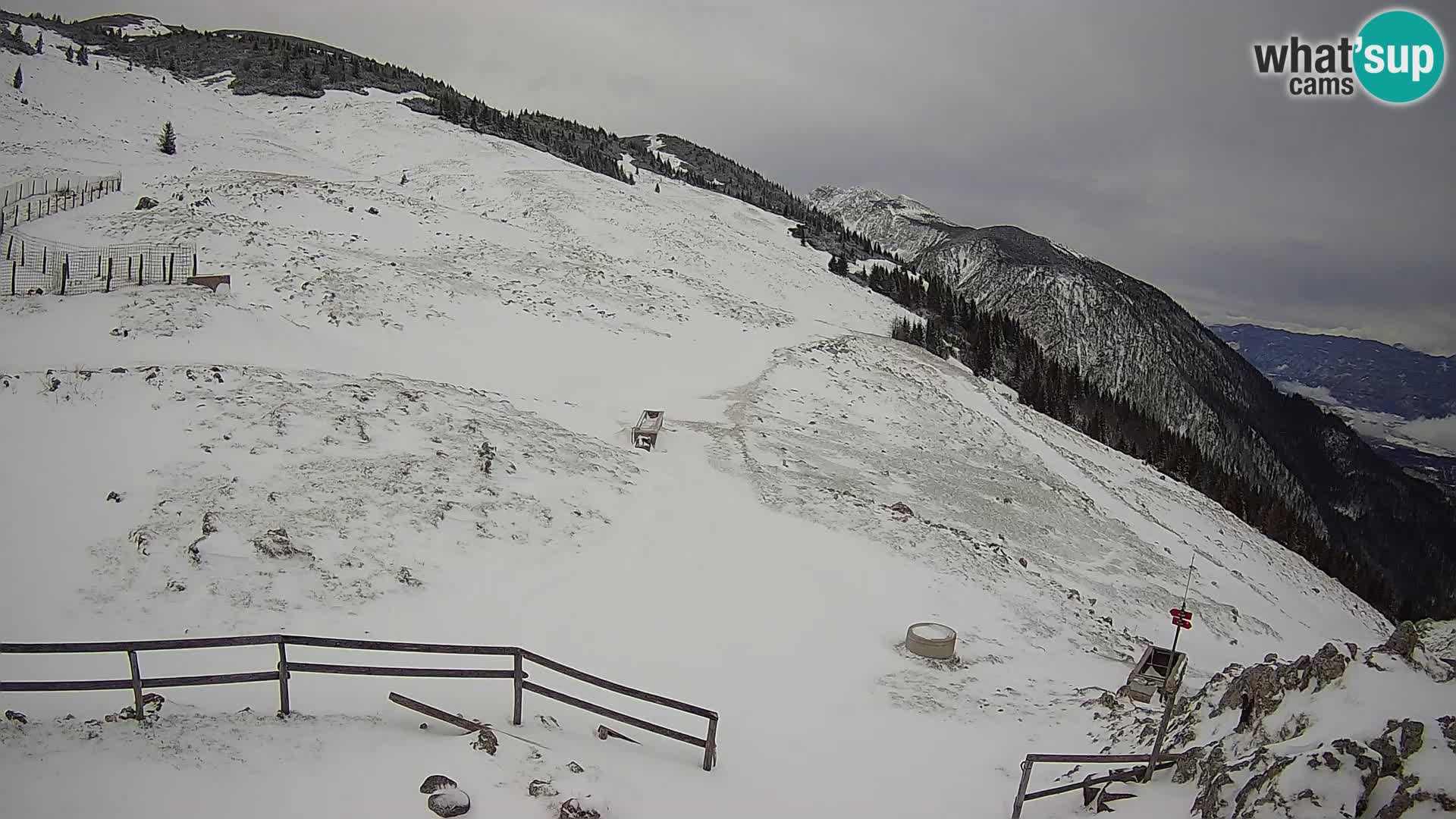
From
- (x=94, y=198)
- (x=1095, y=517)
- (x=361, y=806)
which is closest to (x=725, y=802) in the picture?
(x=361, y=806)

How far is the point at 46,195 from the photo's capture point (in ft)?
94.4

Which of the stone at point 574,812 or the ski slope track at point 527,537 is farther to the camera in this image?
the ski slope track at point 527,537

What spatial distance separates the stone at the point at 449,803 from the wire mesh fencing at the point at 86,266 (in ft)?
69.5

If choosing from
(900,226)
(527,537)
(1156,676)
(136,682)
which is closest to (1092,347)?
(900,226)

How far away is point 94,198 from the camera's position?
29828mm

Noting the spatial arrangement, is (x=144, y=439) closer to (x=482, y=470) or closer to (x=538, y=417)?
(x=482, y=470)

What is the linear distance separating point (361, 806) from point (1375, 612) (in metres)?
46.4

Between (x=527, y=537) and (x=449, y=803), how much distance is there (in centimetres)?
804

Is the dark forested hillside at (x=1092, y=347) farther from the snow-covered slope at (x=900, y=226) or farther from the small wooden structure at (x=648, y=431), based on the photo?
the small wooden structure at (x=648, y=431)

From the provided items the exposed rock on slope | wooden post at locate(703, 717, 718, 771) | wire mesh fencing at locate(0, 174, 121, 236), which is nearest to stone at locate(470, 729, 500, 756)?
wooden post at locate(703, 717, 718, 771)

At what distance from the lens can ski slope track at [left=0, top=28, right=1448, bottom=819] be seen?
7.49 meters

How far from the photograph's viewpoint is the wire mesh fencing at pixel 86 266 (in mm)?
20062

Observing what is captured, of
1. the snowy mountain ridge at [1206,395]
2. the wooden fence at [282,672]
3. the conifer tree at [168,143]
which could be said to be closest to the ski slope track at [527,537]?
the wooden fence at [282,672]

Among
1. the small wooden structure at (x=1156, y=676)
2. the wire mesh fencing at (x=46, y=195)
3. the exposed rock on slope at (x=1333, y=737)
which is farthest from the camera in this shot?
the wire mesh fencing at (x=46, y=195)
